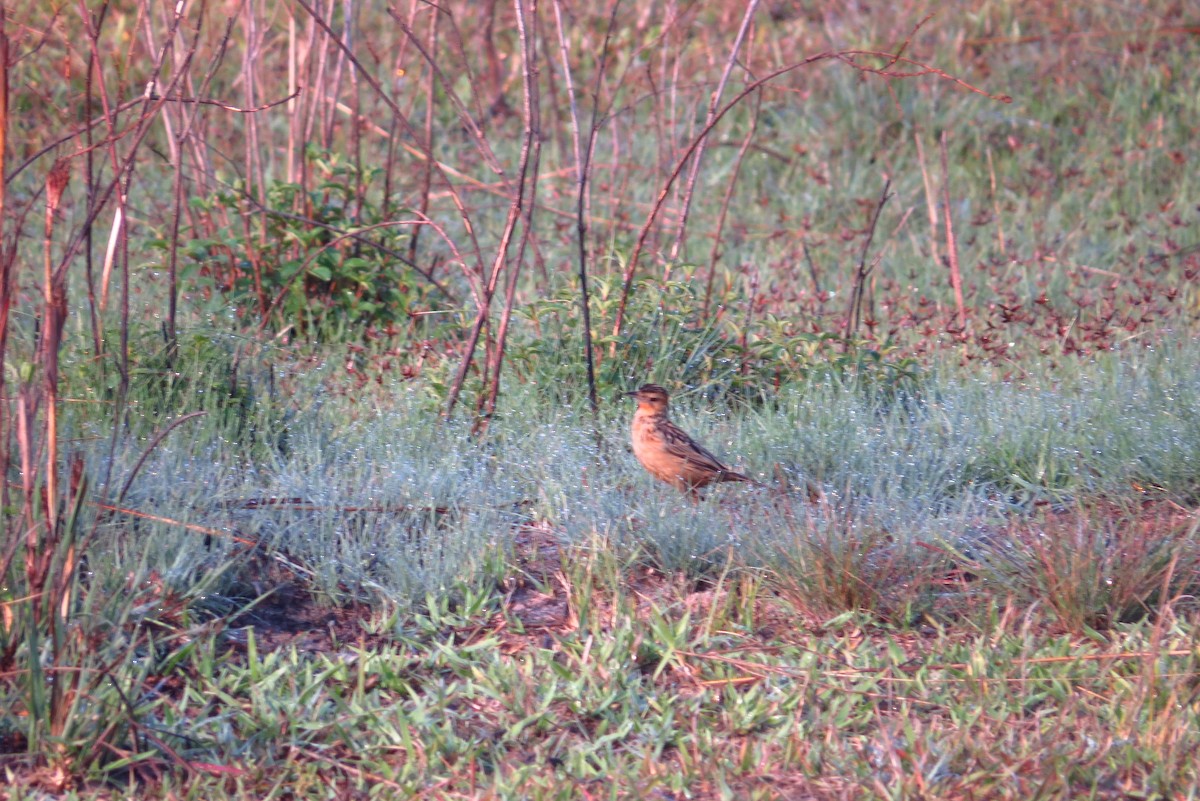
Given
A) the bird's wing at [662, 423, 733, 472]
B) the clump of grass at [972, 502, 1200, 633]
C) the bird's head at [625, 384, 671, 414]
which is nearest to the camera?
the clump of grass at [972, 502, 1200, 633]

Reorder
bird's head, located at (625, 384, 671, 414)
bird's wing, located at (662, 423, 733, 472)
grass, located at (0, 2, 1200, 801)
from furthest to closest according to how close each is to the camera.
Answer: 1. bird's head, located at (625, 384, 671, 414)
2. bird's wing, located at (662, 423, 733, 472)
3. grass, located at (0, 2, 1200, 801)

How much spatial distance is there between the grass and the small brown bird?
0.28 feet

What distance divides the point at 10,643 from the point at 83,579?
0.53 m

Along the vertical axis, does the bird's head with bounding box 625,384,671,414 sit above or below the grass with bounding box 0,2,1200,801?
above

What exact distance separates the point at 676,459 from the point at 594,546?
24.8 inches

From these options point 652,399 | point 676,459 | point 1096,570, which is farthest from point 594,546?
point 1096,570

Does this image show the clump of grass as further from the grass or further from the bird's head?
the bird's head

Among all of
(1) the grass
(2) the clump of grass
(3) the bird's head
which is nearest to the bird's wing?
(1) the grass

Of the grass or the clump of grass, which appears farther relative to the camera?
the clump of grass

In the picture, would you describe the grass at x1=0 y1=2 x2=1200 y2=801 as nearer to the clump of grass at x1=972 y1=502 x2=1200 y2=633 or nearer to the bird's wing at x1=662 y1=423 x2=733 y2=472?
the clump of grass at x1=972 y1=502 x2=1200 y2=633

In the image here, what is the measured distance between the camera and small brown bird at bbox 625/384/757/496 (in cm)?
449

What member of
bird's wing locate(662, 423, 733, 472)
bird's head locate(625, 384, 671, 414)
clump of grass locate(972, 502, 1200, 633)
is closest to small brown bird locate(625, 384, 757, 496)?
bird's wing locate(662, 423, 733, 472)

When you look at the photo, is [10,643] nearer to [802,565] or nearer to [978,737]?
[802,565]

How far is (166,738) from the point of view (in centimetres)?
324
